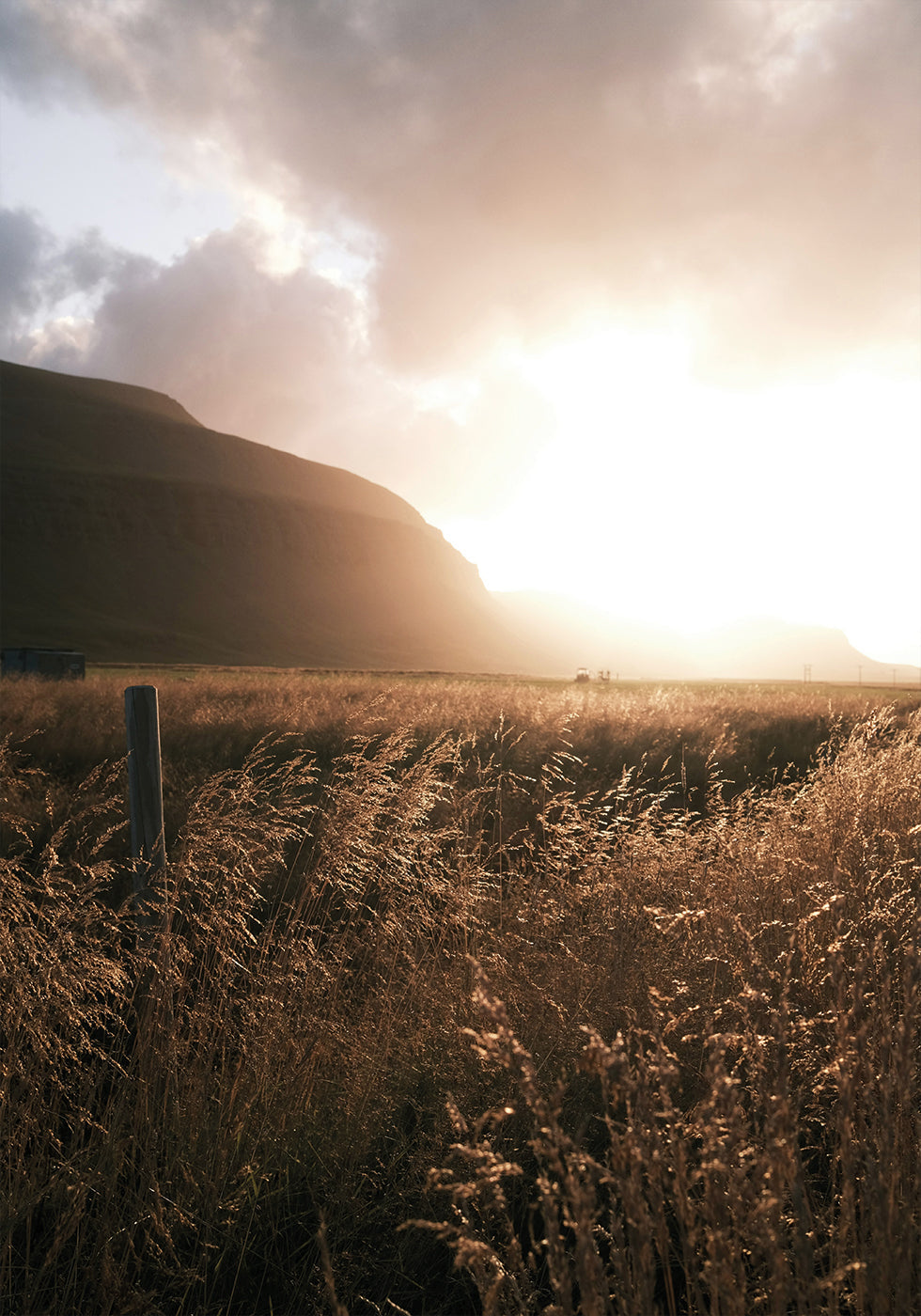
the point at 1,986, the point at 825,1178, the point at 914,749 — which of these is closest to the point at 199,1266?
the point at 1,986

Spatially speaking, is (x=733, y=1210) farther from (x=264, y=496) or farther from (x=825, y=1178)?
(x=264, y=496)

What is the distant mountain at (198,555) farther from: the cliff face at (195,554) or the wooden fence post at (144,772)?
the wooden fence post at (144,772)

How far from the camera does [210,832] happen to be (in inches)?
142

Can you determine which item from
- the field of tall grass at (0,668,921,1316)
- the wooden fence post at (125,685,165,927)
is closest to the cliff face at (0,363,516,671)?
the wooden fence post at (125,685,165,927)

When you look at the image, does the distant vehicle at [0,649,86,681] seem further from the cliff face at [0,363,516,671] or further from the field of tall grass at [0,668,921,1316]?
the cliff face at [0,363,516,671]

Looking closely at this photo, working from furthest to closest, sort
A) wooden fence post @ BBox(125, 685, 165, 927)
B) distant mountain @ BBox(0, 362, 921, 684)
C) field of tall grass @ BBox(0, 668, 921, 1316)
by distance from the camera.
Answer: distant mountain @ BBox(0, 362, 921, 684)
wooden fence post @ BBox(125, 685, 165, 927)
field of tall grass @ BBox(0, 668, 921, 1316)

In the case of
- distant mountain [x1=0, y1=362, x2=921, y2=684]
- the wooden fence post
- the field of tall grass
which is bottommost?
the field of tall grass

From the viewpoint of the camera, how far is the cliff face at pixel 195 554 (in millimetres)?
91688

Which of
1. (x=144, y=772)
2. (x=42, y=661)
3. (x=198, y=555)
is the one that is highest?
(x=198, y=555)

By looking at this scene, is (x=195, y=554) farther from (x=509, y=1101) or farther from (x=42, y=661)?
(x=509, y=1101)

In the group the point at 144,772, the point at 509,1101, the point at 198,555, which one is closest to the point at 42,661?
the point at 144,772

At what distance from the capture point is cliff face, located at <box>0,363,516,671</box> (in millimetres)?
91688

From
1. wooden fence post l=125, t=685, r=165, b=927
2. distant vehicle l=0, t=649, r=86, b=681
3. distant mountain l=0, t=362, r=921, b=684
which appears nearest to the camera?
wooden fence post l=125, t=685, r=165, b=927

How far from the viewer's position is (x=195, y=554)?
365 ft
